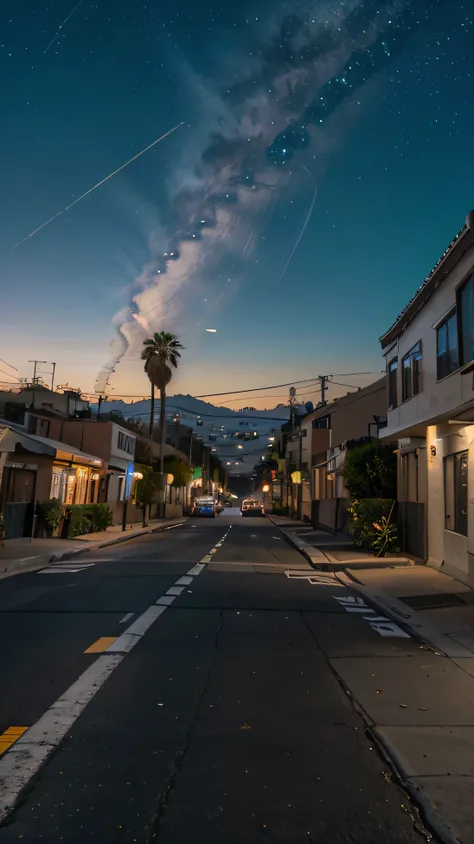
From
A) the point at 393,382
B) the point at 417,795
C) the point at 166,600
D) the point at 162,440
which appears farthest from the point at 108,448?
the point at 417,795

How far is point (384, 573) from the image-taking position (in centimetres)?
1548

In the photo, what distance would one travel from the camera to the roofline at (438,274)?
1246cm

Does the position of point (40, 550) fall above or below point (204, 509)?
below

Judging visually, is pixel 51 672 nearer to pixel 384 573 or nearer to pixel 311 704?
pixel 311 704

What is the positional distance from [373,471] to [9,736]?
19097 mm

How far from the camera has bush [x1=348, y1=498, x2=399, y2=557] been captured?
1892cm

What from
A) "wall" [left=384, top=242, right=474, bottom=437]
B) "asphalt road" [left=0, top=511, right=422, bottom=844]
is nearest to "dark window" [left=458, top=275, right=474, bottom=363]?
"wall" [left=384, top=242, right=474, bottom=437]

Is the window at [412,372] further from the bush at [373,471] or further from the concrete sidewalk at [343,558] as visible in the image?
the concrete sidewalk at [343,558]

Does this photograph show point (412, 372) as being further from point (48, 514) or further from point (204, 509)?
point (204, 509)

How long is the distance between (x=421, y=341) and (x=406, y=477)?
205 inches

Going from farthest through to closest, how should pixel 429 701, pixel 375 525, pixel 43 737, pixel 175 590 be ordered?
pixel 375 525 < pixel 175 590 < pixel 429 701 < pixel 43 737

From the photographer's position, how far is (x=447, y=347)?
1482cm

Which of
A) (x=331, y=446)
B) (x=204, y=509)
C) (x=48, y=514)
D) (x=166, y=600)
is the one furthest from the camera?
(x=204, y=509)

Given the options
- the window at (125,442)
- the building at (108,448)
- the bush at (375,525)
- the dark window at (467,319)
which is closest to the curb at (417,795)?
the dark window at (467,319)
